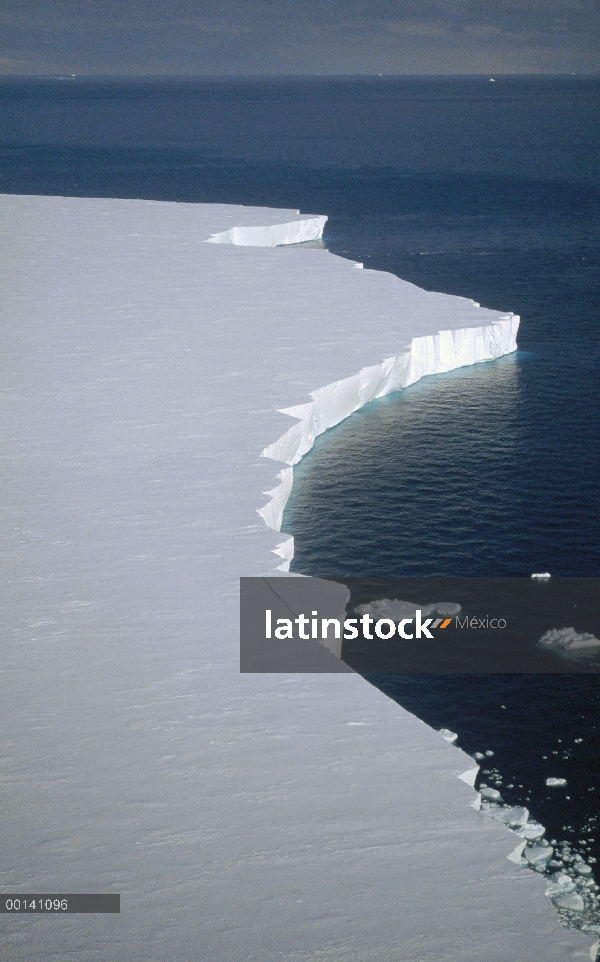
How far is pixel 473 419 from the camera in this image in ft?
91.4

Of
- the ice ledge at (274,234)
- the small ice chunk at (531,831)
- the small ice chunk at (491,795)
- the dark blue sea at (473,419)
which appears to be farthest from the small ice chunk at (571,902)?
the ice ledge at (274,234)

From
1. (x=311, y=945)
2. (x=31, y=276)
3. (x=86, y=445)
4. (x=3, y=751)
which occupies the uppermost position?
(x=31, y=276)

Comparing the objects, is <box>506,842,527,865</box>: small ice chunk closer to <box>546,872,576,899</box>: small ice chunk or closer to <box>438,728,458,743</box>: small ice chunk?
<box>546,872,576,899</box>: small ice chunk

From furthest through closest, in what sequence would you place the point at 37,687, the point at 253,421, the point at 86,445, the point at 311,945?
the point at 253,421
the point at 86,445
the point at 37,687
the point at 311,945

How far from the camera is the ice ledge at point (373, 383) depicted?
20594 millimetres

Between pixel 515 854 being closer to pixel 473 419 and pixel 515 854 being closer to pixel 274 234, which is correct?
pixel 473 419

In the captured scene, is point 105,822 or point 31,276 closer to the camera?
point 105,822

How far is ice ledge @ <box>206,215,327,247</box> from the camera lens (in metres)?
41.9

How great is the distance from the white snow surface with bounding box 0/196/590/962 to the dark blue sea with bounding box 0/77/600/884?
1.99 meters

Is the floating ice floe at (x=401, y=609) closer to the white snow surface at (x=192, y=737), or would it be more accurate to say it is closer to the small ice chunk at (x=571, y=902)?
the white snow surface at (x=192, y=737)

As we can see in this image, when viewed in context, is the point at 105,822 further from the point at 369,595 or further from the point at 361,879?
the point at 369,595

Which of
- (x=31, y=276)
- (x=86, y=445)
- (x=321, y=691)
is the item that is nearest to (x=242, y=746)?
(x=321, y=691)

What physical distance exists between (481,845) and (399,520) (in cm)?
1102

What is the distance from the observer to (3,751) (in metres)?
12.4
